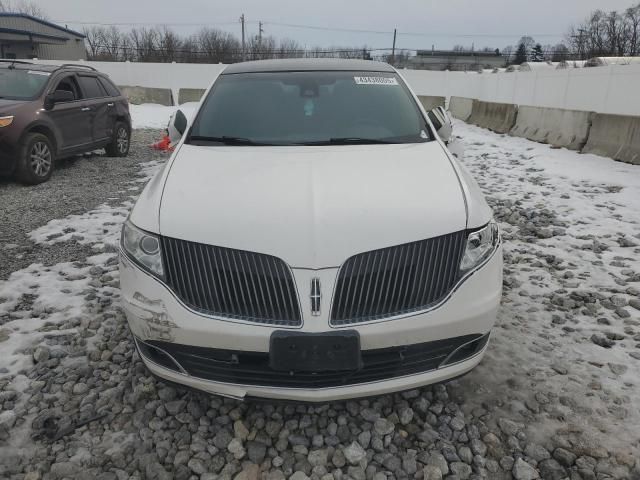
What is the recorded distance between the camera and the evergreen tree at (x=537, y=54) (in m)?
66.1

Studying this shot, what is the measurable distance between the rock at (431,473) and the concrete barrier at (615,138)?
295 inches

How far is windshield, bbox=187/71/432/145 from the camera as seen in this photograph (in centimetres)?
314

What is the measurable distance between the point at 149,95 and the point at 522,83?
47.1 feet

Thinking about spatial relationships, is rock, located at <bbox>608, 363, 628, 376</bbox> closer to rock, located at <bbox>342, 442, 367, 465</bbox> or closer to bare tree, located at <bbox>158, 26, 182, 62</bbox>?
rock, located at <bbox>342, 442, 367, 465</bbox>

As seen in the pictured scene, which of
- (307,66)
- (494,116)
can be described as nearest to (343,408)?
(307,66)

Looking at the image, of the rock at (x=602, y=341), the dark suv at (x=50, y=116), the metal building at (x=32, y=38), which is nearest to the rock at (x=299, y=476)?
the rock at (x=602, y=341)

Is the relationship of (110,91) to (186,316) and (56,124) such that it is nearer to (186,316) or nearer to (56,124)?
(56,124)

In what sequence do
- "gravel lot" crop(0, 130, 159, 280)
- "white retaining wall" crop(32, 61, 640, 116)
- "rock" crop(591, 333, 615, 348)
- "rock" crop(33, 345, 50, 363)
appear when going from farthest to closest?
"white retaining wall" crop(32, 61, 640, 116), "gravel lot" crop(0, 130, 159, 280), "rock" crop(591, 333, 615, 348), "rock" crop(33, 345, 50, 363)

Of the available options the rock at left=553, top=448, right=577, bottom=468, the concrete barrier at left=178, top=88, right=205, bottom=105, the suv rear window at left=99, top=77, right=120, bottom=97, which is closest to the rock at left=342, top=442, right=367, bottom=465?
the rock at left=553, top=448, right=577, bottom=468

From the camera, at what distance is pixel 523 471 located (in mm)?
2055

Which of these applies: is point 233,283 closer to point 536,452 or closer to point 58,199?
point 536,452

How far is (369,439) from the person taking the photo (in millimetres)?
2250

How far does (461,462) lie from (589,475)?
531 mm

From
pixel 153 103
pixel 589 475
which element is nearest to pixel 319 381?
pixel 589 475
